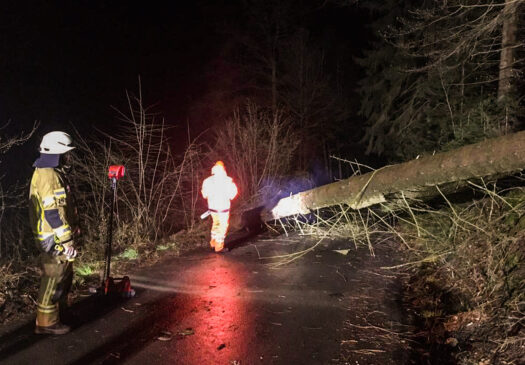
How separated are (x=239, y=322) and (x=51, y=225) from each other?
2111mm

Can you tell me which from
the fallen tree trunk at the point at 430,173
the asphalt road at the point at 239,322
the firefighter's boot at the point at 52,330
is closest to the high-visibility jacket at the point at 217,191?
the asphalt road at the point at 239,322

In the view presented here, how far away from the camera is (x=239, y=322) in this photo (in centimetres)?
428

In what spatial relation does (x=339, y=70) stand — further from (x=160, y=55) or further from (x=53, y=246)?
(x=53, y=246)

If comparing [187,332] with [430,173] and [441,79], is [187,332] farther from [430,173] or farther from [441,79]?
[441,79]

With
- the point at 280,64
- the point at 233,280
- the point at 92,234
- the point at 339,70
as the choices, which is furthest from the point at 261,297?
the point at 339,70

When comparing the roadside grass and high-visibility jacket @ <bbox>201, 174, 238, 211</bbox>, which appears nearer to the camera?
the roadside grass

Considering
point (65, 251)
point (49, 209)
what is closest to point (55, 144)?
point (49, 209)

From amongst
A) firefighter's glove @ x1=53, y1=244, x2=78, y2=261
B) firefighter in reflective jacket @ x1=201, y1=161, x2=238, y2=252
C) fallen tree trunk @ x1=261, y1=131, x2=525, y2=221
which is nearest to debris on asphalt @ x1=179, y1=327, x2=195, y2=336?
firefighter's glove @ x1=53, y1=244, x2=78, y2=261

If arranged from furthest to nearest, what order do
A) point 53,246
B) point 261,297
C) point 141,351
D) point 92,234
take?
point 92,234 < point 261,297 < point 53,246 < point 141,351

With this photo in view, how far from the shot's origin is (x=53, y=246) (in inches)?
153

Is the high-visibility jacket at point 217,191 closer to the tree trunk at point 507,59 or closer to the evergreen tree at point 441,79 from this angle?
the evergreen tree at point 441,79

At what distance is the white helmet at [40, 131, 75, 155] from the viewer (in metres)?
3.94

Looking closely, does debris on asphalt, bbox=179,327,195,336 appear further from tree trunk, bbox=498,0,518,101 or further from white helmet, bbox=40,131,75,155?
tree trunk, bbox=498,0,518,101

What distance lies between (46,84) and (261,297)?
65.9 ft
